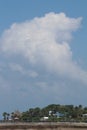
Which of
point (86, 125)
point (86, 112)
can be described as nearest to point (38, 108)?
point (86, 112)

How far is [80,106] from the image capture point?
13638 cm

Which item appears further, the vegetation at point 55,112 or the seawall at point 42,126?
the vegetation at point 55,112

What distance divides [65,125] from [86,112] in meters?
66.5

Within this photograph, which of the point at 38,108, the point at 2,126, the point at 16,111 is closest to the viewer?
the point at 2,126

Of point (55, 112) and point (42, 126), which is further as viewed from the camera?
point (55, 112)

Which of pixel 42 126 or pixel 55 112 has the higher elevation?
pixel 55 112

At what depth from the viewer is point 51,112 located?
130m

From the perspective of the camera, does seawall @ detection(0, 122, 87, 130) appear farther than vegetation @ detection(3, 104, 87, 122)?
No

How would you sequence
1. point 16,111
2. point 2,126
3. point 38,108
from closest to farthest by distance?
point 2,126
point 16,111
point 38,108

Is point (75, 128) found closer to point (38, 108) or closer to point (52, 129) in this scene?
point (52, 129)

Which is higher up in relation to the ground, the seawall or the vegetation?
the vegetation

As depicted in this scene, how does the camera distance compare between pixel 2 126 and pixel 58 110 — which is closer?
pixel 2 126

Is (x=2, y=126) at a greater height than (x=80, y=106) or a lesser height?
lesser

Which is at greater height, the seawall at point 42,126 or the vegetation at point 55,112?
the vegetation at point 55,112
